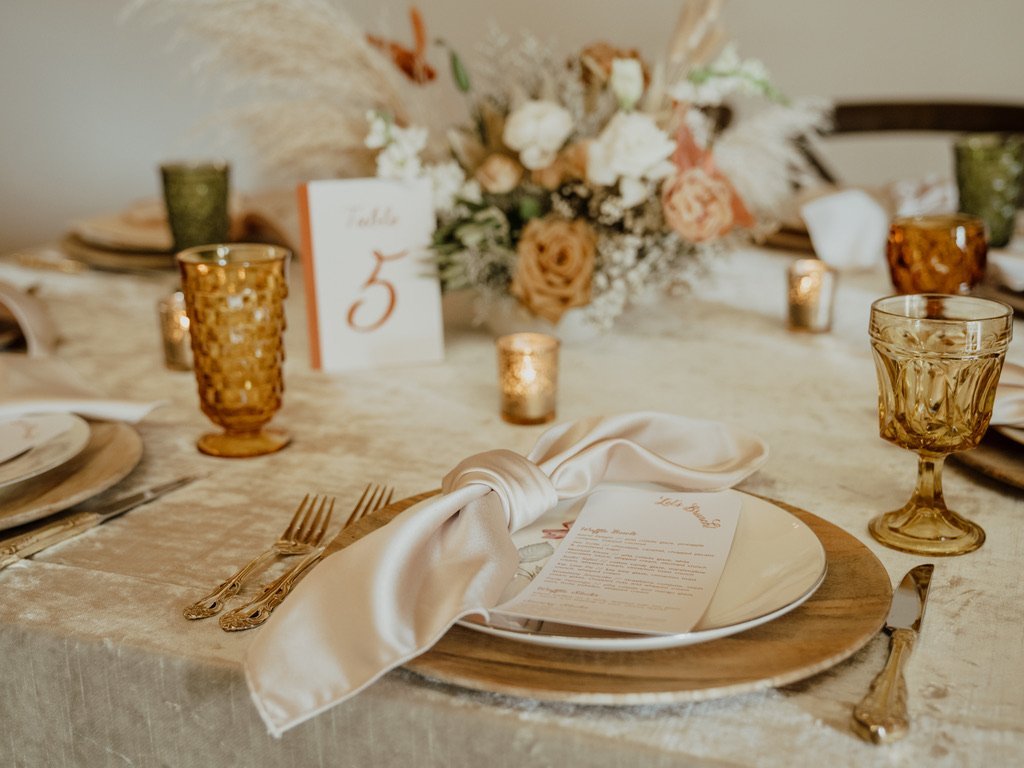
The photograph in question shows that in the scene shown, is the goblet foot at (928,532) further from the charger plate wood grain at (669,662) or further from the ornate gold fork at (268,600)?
the ornate gold fork at (268,600)

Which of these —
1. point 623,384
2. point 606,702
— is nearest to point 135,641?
point 606,702

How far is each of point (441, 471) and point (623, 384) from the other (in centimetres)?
34

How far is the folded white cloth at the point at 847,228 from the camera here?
162cm

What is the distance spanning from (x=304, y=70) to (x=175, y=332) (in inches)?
16.8

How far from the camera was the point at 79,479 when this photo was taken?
0.89 meters

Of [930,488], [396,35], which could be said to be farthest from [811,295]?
[396,35]

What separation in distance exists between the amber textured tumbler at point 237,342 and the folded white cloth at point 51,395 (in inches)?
3.1

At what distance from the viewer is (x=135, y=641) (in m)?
0.65

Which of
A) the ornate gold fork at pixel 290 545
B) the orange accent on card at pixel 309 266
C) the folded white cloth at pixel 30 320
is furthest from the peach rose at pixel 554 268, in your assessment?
the folded white cloth at pixel 30 320

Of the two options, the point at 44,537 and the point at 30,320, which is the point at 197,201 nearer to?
the point at 30,320

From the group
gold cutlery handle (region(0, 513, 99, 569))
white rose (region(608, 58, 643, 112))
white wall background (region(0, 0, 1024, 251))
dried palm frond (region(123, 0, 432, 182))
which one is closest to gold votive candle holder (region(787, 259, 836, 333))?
white rose (region(608, 58, 643, 112))

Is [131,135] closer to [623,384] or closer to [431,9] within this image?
[431,9]

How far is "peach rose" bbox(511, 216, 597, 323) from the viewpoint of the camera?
1.27m

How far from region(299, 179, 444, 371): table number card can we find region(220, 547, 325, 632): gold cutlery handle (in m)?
0.59
